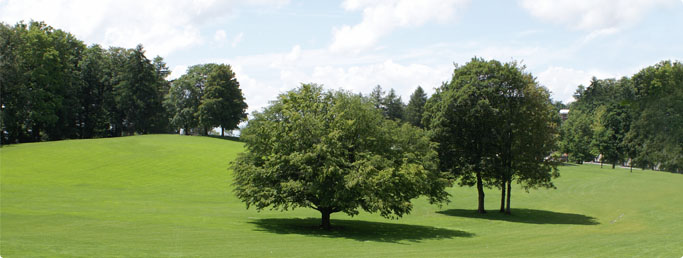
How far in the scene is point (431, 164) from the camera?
123 ft

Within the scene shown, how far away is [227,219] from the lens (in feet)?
108

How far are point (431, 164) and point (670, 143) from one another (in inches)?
1945

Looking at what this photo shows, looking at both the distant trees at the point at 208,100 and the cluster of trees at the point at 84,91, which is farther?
the distant trees at the point at 208,100

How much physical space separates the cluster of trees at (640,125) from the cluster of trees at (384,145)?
6.10 m

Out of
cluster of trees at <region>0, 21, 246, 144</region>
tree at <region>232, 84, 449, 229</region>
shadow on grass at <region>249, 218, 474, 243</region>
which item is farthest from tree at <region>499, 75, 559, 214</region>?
cluster of trees at <region>0, 21, 246, 144</region>

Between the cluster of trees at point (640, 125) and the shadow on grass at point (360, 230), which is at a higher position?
the cluster of trees at point (640, 125)

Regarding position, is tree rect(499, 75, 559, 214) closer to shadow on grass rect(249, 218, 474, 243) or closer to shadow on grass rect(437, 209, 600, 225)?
shadow on grass rect(437, 209, 600, 225)

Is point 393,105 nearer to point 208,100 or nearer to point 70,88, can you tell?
point 208,100

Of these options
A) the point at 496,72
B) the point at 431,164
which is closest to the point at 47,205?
the point at 431,164

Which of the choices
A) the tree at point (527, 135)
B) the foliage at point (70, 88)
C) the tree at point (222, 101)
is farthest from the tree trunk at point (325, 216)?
the tree at point (222, 101)

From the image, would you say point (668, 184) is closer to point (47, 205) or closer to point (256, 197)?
point (256, 197)

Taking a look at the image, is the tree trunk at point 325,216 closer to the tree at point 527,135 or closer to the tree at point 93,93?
the tree at point 527,135

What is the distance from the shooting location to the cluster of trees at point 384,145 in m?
27.9

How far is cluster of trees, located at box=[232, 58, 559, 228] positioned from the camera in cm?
2788
